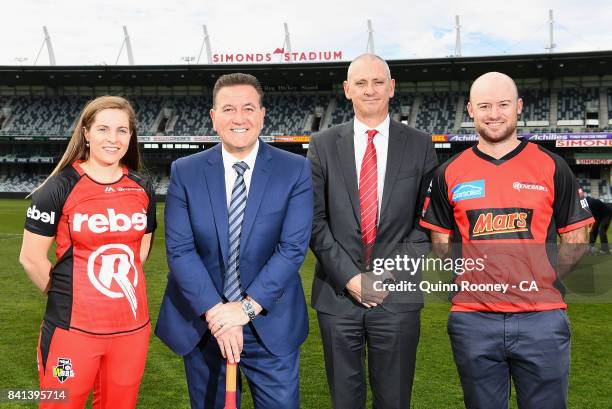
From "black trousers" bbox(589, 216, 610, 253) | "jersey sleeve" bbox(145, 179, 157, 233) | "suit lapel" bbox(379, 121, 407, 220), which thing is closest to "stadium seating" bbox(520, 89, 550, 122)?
"black trousers" bbox(589, 216, 610, 253)

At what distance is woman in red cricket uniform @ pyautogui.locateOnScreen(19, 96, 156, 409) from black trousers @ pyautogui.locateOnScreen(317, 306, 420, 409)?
114 centimetres

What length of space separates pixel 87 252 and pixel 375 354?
1.76 m

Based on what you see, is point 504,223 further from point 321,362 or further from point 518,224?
point 321,362

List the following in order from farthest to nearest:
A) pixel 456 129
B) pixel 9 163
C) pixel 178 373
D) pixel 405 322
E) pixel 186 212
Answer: pixel 9 163 → pixel 456 129 → pixel 178 373 → pixel 405 322 → pixel 186 212

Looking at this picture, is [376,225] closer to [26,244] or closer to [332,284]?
[332,284]

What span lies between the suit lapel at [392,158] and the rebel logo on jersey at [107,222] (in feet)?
4.76

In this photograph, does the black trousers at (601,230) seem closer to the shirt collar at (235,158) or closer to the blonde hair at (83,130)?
the shirt collar at (235,158)

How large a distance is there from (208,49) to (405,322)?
45.4 metres

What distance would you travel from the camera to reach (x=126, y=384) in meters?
2.96

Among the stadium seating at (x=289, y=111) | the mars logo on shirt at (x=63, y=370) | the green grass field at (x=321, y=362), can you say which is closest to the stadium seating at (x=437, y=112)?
the stadium seating at (x=289, y=111)

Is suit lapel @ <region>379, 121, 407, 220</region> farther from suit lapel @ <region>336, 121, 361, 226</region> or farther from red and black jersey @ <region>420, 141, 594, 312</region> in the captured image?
red and black jersey @ <region>420, 141, 594, 312</region>

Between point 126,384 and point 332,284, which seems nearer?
point 126,384

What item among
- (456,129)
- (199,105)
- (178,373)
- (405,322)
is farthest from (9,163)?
(405,322)

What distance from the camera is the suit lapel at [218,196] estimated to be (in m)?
2.90
